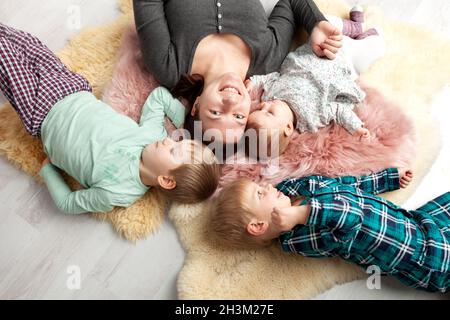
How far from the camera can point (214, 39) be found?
1.23 m

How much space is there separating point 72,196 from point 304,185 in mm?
631

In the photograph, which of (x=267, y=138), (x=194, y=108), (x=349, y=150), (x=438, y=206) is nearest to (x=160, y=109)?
(x=194, y=108)

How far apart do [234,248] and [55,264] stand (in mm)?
513

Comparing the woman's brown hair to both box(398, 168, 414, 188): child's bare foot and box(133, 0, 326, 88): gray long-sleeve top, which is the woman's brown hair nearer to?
box(133, 0, 326, 88): gray long-sleeve top

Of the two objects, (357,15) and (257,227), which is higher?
(357,15)

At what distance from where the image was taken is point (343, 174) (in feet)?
3.77

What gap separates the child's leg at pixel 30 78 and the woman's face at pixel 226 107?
39 centimetres

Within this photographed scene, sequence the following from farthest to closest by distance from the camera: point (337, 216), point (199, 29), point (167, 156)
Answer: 1. point (199, 29)
2. point (167, 156)
3. point (337, 216)

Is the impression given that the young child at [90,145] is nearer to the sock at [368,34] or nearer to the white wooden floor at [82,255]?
the white wooden floor at [82,255]

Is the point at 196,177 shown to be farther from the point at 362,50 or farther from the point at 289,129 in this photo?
the point at 362,50

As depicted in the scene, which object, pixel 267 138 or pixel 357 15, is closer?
pixel 267 138

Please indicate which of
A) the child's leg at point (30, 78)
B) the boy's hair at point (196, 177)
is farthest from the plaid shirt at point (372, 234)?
the child's leg at point (30, 78)

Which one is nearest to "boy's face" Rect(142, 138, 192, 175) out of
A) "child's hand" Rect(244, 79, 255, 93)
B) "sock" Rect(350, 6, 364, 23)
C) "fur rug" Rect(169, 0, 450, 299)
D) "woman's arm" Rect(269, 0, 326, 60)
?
"fur rug" Rect(169, 0, 450, 299)

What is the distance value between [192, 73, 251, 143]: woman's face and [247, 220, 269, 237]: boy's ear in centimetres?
24
